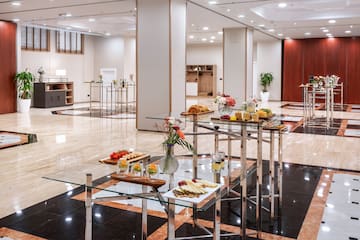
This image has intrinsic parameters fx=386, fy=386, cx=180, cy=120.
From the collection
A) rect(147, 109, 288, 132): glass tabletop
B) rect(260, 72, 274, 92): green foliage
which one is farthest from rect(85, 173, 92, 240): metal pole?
rect(260, 72, 274, 92): green foliage

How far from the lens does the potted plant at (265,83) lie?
65.2ft

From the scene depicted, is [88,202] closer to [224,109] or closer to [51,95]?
[224,109]

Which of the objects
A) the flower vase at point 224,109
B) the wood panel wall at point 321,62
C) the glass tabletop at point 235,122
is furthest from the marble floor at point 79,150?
the wood panel wall at point 321,62

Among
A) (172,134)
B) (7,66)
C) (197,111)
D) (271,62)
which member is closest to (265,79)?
(271,62)

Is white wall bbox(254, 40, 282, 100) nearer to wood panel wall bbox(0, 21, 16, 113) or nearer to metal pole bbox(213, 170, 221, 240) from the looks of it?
wood panel wall bbox(0, 21, 16, 113)

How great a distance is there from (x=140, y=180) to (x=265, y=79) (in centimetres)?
1835

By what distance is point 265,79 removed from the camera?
2016 cm

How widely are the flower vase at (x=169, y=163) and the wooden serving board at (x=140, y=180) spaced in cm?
14

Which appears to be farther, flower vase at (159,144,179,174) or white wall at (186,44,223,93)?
white wall at (186,44,223,93)

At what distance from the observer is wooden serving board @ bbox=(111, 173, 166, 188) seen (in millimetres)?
2568

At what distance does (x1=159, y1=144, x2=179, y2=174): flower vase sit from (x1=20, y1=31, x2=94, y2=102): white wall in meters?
14.0

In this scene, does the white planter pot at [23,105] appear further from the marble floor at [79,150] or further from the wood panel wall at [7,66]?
the marble floor at [79,150]

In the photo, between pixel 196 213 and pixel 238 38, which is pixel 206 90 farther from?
pixel 196 213

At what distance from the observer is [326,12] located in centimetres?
1351
